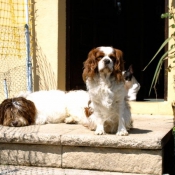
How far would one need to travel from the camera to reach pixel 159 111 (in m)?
6.03

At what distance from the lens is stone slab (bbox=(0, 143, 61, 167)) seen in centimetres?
410

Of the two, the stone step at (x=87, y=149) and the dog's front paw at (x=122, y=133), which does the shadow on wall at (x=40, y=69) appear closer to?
the stone step at (x=87, y=149)

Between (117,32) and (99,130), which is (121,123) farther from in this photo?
(117,32)

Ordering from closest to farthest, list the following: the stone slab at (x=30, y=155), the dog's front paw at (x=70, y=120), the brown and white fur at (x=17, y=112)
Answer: the stone slab at (x=30, y=155), the brown and white fur at (x=17, y=112), the dog's front paw at (x=70, y=120)

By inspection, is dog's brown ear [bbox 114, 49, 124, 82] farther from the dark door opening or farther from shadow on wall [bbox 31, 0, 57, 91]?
the dark door opening

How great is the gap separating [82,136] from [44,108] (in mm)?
1354

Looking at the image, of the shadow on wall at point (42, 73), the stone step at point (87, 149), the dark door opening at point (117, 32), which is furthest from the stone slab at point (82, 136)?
the dark door opening at point (117, 32)

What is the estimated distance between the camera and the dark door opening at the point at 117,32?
265 inches

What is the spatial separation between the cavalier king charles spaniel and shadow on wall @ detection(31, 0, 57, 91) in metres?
2.33

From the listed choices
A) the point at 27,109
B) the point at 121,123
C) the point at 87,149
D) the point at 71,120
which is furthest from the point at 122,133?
the point at 27,109

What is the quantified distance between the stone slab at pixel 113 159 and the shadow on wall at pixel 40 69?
2500 millimetres

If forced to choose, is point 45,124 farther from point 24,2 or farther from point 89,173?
point 24,2

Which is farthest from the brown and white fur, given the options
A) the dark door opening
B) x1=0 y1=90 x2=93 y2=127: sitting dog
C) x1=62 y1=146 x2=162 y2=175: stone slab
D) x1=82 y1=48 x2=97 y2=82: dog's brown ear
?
the dark door opening

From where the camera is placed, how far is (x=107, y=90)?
3.98 meters
